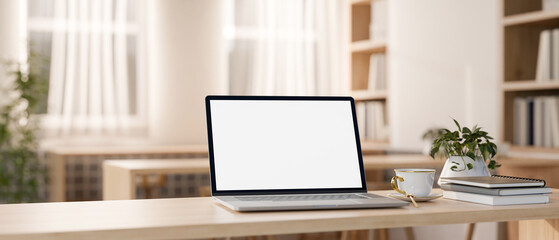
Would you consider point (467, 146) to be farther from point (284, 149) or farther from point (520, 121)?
point (520, 121)

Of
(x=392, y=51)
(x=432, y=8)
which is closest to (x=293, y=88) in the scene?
(x=392, y=51)

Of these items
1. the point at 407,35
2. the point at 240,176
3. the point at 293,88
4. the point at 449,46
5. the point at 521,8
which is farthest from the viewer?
the point at 293,88

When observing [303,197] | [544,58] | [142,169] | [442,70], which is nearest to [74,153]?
[142,169]

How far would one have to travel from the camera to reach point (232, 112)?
1.83m

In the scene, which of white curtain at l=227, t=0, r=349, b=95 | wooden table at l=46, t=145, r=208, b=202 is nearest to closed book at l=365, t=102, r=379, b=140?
white curtain at l=227, t=0, r=349, b=95

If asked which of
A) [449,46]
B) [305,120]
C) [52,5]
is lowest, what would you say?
[305,120]

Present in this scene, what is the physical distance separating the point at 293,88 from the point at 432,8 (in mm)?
1333

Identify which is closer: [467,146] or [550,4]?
[467,146]

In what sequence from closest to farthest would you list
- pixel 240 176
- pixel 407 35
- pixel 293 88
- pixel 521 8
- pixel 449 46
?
pixel 240 176 < pixel 521 8 < pixel 449 46 < pixel 407 35 < pixel 293 88

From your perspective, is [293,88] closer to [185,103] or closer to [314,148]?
[185,103]

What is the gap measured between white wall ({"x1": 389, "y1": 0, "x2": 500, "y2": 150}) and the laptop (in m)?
2.58

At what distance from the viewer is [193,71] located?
5.36m

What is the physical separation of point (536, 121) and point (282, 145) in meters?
2.54

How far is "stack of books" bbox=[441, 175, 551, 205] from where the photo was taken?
1.69 metres
